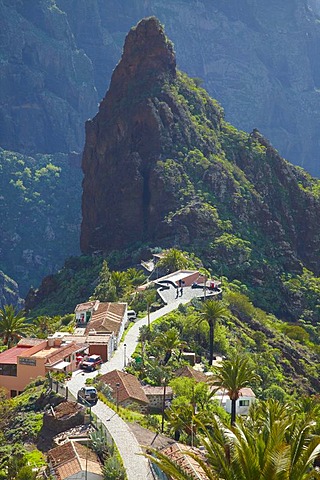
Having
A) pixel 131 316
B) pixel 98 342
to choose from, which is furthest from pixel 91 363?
pixel 131 316

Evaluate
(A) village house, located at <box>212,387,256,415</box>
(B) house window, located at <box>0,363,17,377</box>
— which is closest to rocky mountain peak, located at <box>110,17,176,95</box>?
(B) house window, located at <box>0,363,17,377</box>

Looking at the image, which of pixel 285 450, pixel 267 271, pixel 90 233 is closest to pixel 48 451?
pixel 285 450

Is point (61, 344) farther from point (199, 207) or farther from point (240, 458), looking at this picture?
point (199, 207)

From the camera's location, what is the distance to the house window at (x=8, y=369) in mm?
67000

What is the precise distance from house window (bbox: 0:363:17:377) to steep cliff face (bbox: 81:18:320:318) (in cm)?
5556

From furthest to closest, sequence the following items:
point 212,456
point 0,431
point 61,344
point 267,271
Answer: point 267,271 < point 61,344 < point 0,431 < point 212,456

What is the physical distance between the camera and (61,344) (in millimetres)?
70312

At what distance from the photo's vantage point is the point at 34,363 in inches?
2589

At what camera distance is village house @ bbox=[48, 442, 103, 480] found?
136 ft

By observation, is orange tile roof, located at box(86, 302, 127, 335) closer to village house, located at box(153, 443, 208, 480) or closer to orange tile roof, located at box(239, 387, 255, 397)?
orange tile roof, located at box(239, 387, 255, 397)

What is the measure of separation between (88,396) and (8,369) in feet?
50.7

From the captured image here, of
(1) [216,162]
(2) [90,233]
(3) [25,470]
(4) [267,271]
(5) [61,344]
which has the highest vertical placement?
(1) [216,162]

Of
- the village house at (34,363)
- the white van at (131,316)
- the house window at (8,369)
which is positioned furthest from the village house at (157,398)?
Result: the white van at (131,316)

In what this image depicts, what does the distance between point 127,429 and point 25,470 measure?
953cm
